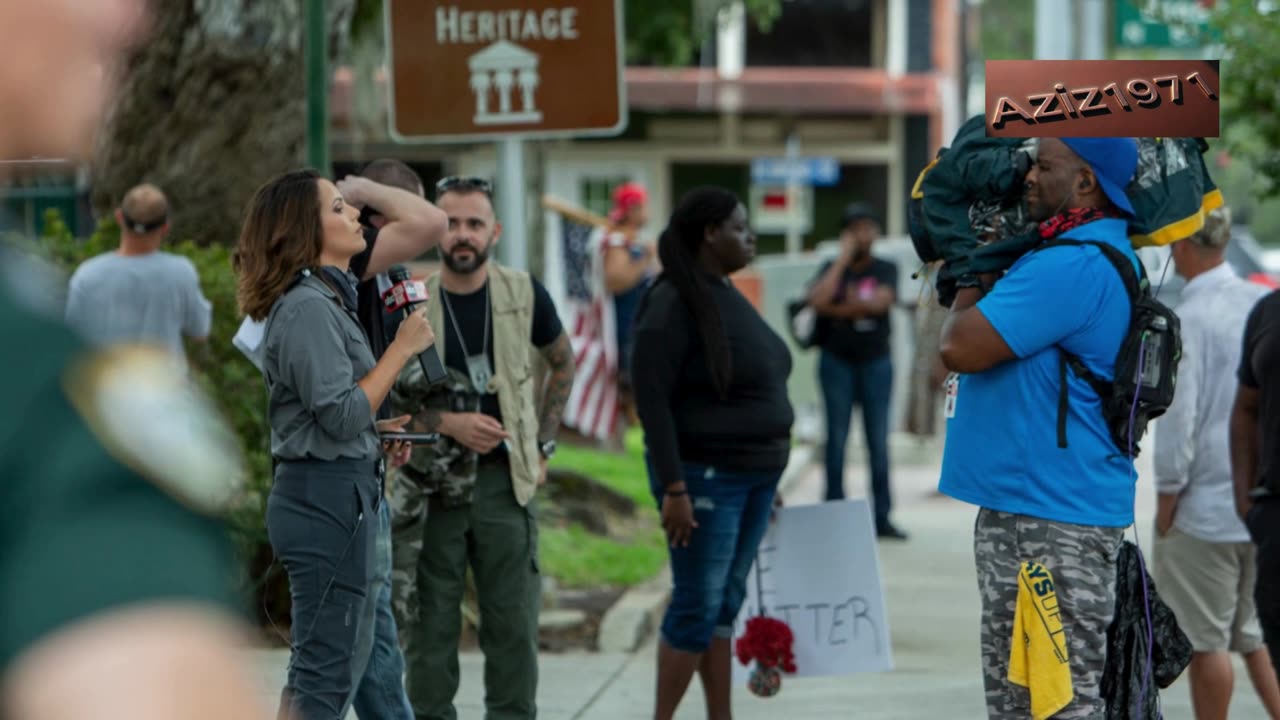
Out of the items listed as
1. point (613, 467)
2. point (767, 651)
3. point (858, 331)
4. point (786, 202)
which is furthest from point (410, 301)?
point (786, 202)

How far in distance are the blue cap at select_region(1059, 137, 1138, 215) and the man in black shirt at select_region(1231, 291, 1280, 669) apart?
102 cm

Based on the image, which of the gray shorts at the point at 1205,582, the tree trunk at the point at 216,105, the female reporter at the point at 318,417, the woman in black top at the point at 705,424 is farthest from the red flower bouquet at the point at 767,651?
the tree trunk at the point at 216,105

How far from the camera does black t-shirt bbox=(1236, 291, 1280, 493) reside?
4.85 meters

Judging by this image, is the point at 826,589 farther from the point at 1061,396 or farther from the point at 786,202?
the point at 786,202

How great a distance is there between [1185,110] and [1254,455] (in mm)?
1359

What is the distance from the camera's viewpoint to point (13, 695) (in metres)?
0.98

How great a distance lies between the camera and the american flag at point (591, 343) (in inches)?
555

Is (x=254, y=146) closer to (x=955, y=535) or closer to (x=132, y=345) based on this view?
(x=955, y=535)

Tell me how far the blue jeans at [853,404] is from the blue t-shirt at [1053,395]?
265 inches

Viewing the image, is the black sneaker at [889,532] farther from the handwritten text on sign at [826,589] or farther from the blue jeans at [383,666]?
the blue jeans at [383,666]

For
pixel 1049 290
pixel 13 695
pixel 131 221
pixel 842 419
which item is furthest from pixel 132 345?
pixel 842 419

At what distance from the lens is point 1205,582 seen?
227 inches

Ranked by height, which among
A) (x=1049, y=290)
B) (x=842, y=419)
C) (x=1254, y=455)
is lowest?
(x=842, y=419)

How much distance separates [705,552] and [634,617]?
2.31m
